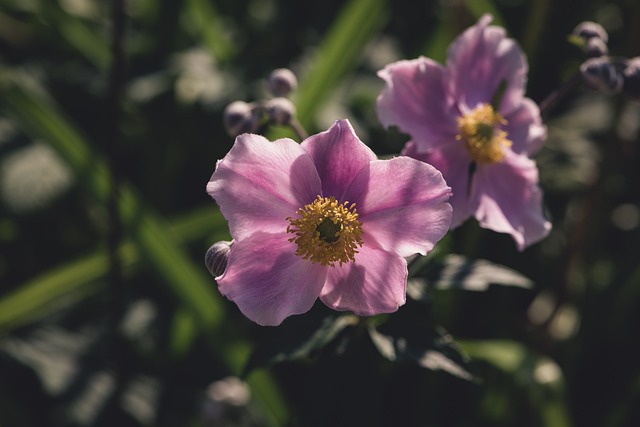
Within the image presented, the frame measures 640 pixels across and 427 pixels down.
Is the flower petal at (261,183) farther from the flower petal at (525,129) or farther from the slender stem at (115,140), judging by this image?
the slender stem at (115,140)

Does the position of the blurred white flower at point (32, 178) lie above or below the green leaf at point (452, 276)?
below

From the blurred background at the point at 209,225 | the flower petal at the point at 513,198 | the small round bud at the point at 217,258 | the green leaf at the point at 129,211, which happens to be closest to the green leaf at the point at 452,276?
the flower petal at the point at 513,198

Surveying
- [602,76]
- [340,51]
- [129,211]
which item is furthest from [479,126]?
[129,211]

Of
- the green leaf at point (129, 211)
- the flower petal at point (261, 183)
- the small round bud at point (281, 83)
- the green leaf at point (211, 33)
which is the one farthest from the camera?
the green leaf at point (211, 33)

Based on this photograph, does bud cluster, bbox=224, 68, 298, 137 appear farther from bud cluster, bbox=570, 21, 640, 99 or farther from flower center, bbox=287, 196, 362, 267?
bud cluster, bbox=570, 21, 640, 99

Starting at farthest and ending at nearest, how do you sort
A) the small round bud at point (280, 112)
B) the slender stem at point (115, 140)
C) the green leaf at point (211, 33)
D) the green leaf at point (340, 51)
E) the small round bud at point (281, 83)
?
1. the green leaf at point (211, 33)
2. the green leaf at point (340, 51)
3. the slender stem at point (115, 140)
4. the small round bud at point (281, 83)
5. the small round bud at point (280, 112)

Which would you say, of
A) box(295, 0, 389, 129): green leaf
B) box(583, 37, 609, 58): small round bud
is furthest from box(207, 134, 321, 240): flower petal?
box(295, 0, 389, 129): green leaf

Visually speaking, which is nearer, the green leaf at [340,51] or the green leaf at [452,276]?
the green leaf at [452,276]
